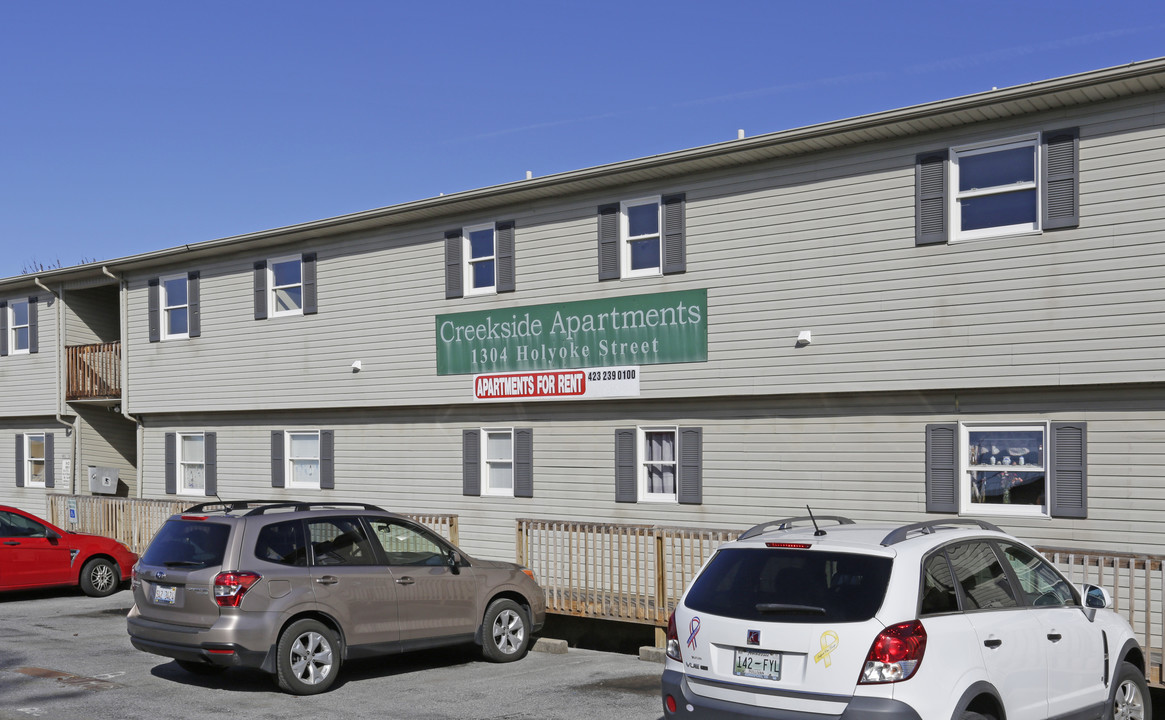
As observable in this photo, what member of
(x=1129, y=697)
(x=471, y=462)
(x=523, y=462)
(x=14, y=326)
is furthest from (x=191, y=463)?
(x=1129, y=697)

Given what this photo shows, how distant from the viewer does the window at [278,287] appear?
20875mm

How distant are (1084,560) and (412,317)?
467 inches

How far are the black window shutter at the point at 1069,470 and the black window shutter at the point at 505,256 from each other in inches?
328

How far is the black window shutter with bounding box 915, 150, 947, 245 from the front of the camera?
13.3m

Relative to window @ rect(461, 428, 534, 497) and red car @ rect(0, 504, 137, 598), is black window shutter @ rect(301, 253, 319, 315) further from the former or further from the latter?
red car @ rect(0, 504, 137, 598)

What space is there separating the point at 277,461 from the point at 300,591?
37.8ft

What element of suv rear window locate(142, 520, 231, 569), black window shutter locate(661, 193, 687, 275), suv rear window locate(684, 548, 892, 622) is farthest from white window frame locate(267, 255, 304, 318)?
suv rear window locate(684, 548, 892, 622)

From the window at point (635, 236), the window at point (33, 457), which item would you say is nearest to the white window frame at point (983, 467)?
the window at point (635, 236)

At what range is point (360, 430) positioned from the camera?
19.9 meters

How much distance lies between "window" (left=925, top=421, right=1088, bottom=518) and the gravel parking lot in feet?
14.1

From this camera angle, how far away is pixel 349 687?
1052cm

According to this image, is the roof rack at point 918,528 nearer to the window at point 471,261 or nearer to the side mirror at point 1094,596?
the side mirror at point 1094,596

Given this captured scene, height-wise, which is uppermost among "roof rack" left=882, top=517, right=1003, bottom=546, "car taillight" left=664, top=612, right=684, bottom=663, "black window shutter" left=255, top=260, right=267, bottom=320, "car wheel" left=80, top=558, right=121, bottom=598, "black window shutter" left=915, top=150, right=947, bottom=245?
"black window shutter" left=915, top=150, right=947, bottom=245

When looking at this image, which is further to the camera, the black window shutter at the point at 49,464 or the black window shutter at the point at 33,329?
the black window shutter at the point at 33,329
